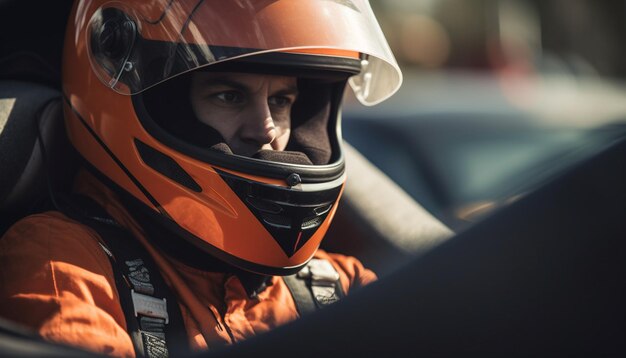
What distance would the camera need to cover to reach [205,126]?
154 cm

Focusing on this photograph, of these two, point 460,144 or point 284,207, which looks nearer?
point 284,207

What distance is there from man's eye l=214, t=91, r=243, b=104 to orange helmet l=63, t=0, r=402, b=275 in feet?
0.19

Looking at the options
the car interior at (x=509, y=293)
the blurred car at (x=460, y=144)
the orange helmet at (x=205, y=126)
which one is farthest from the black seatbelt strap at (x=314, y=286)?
the blurred car at (x=460, y=144)

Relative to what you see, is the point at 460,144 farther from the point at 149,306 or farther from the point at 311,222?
the point at 149,306

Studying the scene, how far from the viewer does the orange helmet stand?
1458mm

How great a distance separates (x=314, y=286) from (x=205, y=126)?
0.46 metres

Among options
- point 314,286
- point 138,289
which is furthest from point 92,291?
point 314,286

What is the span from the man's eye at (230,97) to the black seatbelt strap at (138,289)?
333mm

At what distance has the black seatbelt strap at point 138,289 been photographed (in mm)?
1310

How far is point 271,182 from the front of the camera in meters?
1.46

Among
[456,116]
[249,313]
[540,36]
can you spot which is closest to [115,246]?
[249,313]

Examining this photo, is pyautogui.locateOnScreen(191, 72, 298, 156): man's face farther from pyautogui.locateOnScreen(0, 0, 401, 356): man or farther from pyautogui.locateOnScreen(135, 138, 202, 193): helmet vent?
pyautogui.locateOnScreen(135, 138, 202, 193): helmet vent

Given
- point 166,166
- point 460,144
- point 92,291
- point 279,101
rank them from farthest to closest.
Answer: point 460,144 < point 279,101 < point 166,166 < point 92,291

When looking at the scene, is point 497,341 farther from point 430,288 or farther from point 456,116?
point 456,116
